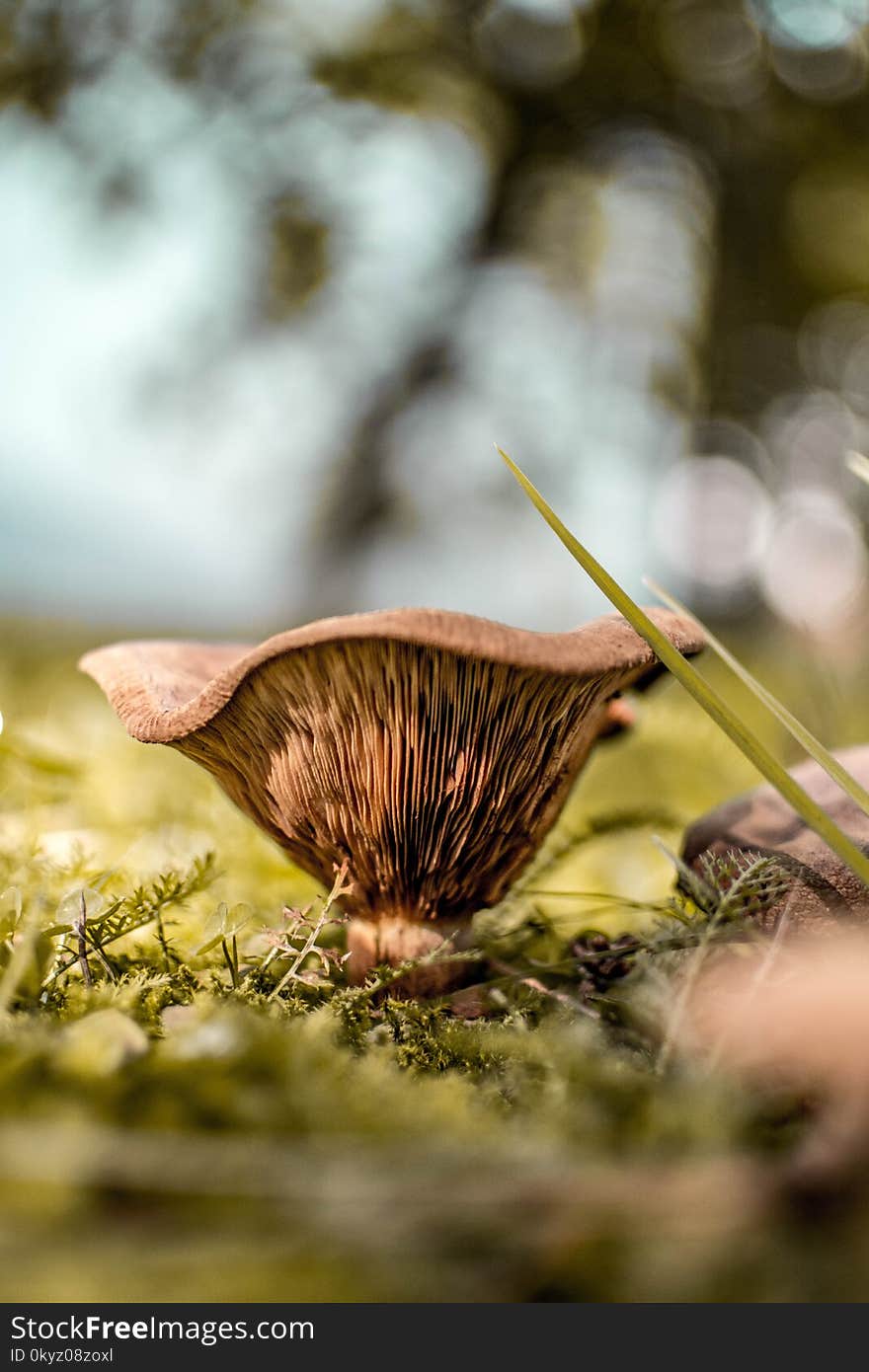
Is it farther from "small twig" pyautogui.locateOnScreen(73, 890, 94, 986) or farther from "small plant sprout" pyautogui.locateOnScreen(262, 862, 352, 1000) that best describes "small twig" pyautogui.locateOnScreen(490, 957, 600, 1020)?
"small twig" pyautogui.locateOnScreen(73, 890, 94, 986)

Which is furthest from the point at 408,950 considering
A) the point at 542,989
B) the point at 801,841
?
the point at 801,841

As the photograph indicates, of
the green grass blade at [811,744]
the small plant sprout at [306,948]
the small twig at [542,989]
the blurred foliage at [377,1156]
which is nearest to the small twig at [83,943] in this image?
the blurred foliage at [377,1156]

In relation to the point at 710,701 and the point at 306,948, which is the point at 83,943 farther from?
the point at 710,701

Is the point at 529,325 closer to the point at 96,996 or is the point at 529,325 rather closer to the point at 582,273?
the point at 582,273

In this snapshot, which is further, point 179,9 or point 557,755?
point 179,9

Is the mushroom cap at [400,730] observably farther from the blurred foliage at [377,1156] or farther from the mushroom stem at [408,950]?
the blurred foliage at [377,1156]

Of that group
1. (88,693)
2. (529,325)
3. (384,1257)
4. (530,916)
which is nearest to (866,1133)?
(384,1257)

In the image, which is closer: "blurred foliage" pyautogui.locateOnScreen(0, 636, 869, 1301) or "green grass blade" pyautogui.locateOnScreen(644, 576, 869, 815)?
"blurred foliage" pyautogui.locateOnScreen(0, 636, 869, 1301)

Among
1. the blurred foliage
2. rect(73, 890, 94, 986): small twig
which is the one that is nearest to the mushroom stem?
the blurred foliage
